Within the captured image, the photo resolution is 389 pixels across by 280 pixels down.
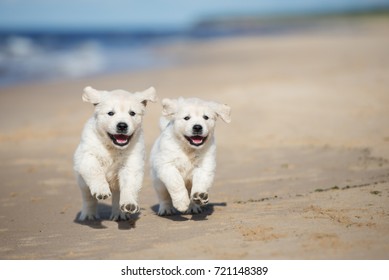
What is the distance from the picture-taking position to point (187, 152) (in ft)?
21.6

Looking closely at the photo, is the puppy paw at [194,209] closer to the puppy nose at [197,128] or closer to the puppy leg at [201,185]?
the puppy leg at [201,185]

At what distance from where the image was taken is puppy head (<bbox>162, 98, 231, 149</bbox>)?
6.38 m

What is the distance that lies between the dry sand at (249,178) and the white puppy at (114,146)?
19.1 inches

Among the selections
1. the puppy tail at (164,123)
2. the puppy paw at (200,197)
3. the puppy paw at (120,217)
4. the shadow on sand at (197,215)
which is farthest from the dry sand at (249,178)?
the puppy tail at (164,123)

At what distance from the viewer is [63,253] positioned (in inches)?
219

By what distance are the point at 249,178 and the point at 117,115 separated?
303 centimetres

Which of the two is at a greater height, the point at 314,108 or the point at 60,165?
the point at 314,108

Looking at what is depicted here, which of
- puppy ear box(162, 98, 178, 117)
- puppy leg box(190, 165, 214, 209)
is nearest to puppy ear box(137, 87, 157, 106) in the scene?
puppy ear box(162, 98, 178, 117)

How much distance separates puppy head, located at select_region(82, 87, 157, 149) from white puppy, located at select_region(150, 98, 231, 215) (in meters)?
0.38

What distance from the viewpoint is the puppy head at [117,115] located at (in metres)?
6.29

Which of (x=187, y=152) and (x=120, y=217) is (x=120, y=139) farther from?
(x=120, y=217)

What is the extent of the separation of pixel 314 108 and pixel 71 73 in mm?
13335

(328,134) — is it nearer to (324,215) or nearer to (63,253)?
(324,215)
